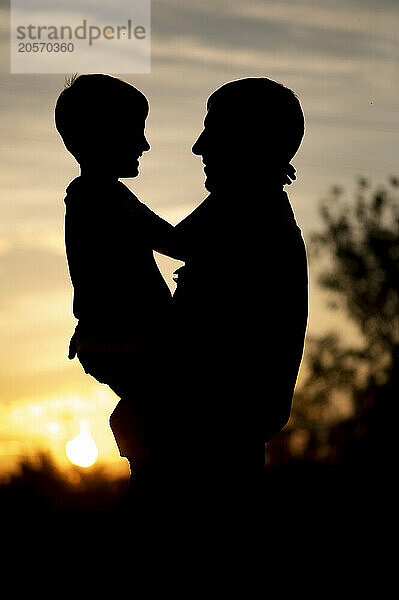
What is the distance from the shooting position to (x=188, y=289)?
505 centimetres

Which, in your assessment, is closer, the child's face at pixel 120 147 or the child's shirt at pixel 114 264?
the child's shirt at pixel 114 264

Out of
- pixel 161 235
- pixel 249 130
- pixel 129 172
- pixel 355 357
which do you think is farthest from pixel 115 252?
pixel 355 357

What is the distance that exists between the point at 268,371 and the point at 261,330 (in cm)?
17

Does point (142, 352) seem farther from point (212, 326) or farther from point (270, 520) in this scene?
point (270, 520)

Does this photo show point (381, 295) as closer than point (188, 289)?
No

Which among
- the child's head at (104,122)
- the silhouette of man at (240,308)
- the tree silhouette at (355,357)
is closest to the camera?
the silhouette of man at (240,308)

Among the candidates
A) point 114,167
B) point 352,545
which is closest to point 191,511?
point 114,167

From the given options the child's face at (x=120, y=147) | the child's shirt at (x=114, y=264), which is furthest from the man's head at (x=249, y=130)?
the child's shirt at (x=114, y=264)

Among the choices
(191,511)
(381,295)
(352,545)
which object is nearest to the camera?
(191,511)

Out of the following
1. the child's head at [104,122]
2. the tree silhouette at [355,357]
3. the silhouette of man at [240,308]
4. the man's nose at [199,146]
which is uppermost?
the tree silhouette at [355,357]

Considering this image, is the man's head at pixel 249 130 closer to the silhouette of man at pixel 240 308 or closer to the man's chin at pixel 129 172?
the silhouette of man at pixel 240 308

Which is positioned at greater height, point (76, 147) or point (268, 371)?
point (76, 147)

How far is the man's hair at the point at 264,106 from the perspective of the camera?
16.6 feet

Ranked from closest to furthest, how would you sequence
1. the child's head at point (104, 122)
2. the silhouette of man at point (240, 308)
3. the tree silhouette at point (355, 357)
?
the silhouette of man at point (240, 308) < the child's head at point (104, 122) < the tree silhouette at point (355, 357)
